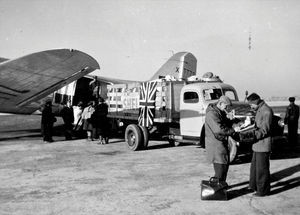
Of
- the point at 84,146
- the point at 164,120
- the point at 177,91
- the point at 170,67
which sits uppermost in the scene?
the point at 170,67

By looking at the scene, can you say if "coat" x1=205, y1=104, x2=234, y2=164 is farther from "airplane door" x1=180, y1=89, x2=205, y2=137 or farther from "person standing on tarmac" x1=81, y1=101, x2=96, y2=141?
"person standing on tarmac" x1=81, y1=101, x2=96, y2=141

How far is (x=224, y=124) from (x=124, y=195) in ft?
6.98

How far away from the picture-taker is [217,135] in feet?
16.3

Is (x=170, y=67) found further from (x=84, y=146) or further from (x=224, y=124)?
(x=224, y=124)

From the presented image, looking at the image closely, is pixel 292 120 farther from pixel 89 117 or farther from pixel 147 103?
pixel 89 117

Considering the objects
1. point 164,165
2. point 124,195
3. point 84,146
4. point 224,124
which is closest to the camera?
point 224,124

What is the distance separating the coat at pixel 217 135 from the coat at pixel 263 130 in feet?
1.70

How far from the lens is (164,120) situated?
401 inches

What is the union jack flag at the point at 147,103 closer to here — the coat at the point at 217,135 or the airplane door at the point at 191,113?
the airplane door at the point at 191,113

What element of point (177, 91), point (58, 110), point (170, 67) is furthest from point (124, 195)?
point (170, 67)

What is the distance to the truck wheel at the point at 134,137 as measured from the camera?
10617 millimetres

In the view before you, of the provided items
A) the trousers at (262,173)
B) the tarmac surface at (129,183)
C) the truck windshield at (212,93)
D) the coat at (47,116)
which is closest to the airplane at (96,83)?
the coat at (47,116)

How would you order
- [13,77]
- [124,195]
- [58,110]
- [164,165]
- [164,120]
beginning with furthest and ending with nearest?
[58,110] → [13,77] → [164,120] → [164,165] → [124,195]

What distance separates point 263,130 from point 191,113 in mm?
4688
